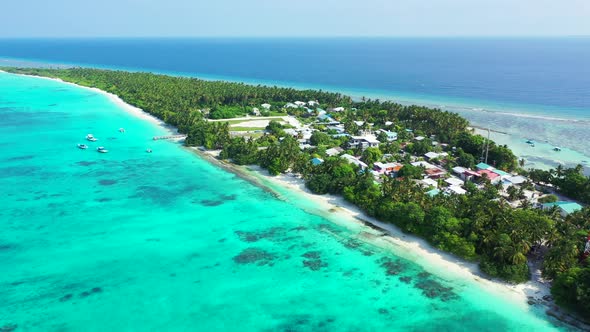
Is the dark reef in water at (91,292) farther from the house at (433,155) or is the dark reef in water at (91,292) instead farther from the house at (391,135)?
the house at (391,135)

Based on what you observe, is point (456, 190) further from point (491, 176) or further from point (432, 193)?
point (491, 176)

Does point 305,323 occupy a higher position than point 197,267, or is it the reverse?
point 197,267

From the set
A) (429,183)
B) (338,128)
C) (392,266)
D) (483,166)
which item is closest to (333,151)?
(338,128)

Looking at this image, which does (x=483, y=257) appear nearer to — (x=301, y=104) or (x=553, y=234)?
(x=553, y=234)

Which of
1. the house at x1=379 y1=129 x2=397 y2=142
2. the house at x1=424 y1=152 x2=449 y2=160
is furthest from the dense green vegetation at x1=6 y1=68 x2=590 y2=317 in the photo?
the house at x1=424 y1=152 x2=449 y2=160

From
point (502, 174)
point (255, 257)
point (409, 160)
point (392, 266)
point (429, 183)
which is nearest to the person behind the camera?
point (392, 266)

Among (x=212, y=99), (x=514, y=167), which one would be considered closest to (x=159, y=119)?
(x=212, y=99)

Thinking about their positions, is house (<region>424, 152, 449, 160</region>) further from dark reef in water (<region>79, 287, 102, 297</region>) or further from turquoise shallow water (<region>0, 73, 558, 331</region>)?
dark reef in water (<region>79, 287, 102, 297</region>)

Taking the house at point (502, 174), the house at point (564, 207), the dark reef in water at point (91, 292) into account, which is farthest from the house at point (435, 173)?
the dark reef in water at point (91, 292)
